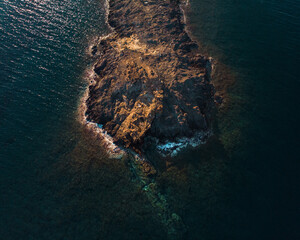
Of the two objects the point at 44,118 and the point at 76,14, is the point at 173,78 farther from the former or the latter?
the point at 76,14

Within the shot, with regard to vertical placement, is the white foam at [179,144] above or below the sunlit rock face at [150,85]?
below

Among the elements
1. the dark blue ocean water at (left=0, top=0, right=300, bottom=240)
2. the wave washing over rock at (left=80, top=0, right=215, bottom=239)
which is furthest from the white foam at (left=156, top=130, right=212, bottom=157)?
the dark blue ocean water at (left=0, top=0, right=300, bottom=240)

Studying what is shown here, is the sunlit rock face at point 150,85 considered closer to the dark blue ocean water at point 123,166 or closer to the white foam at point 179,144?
the white foam at point 179,144

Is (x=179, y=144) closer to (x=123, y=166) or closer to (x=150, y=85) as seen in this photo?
(x=123, y=166)

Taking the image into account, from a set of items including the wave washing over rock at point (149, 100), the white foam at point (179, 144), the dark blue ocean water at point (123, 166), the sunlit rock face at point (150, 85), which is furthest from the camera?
the sunlit rock face at point (150, 85)

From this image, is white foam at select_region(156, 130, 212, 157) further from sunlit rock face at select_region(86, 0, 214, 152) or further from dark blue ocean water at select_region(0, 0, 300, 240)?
dark blue ocean water at select_region(0, 0, 300, 240)

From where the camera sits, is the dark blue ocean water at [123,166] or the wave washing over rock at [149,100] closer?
the dark blue ocean water at [123,166]

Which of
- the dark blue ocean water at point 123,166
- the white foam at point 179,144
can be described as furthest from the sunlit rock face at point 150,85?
the dark blue ocean water at point 123,166
